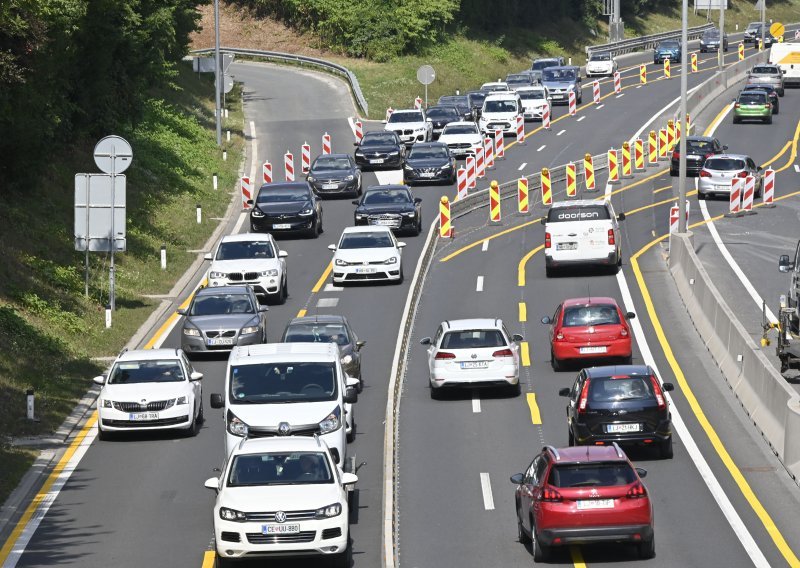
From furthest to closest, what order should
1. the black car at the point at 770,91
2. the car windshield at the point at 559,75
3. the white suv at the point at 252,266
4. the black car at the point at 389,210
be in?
the car windshield at the point at 559,75
the black car at the point at 770,91
the black car at the point at 389,210
the white suv at the point at 252,266

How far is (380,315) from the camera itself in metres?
37.8

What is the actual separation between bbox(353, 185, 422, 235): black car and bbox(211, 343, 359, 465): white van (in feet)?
74.3

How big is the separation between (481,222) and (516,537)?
3130cm

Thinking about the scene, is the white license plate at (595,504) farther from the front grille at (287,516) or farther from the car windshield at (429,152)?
the car windshield at (429,152)

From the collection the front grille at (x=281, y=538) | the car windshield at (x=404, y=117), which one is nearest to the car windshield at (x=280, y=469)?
the front grille at (x=281, y=538)

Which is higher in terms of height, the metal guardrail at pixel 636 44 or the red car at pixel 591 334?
the metal guardrail at pixel 636 44

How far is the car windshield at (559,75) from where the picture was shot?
8306cm

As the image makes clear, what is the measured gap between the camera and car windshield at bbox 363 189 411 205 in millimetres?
48075

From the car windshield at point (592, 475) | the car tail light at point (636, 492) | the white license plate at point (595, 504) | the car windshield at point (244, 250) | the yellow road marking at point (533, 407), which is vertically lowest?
the yellow road marking at point (533, 407)

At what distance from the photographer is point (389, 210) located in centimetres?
4750

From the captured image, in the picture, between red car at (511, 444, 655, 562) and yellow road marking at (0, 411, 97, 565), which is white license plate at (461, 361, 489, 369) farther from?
red car at (511, 444, 655, 562)

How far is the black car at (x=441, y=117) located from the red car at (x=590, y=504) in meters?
51.4

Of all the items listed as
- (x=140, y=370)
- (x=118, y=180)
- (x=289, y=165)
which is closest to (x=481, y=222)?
(x=289, y=165)

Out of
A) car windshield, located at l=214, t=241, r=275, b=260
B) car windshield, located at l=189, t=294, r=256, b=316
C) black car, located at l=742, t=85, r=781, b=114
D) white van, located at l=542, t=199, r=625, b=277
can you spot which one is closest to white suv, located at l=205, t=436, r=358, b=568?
car windshield, located at l=189, t=294, r=256, b=316
